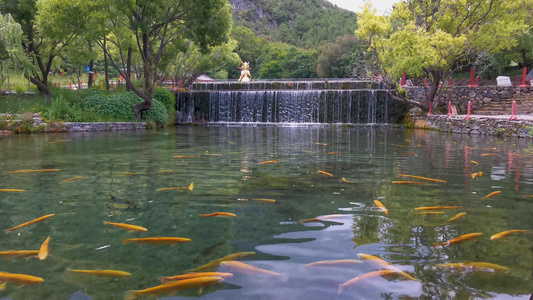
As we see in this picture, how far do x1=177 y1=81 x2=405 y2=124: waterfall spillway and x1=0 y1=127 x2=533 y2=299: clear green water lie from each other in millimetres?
16457

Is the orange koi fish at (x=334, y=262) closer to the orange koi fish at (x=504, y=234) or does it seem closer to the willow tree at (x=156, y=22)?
the orange koi fish at (x=504, y=234)

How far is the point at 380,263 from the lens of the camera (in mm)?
2322

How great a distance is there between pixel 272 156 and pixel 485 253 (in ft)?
16.6

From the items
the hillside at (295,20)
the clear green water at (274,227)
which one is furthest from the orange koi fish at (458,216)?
the hillside at (295,20)

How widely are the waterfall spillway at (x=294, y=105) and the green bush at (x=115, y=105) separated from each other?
17.6 ft

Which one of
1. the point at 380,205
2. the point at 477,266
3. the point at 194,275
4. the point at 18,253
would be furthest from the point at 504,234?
the point at 18,253

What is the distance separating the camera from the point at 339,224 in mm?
3086

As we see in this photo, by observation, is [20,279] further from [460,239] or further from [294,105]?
[294,105]

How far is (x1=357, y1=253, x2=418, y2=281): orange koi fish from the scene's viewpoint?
2170 millimetres

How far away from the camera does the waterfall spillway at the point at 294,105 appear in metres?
21.9

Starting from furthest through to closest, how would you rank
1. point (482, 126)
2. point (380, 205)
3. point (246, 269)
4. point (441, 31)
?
1. point (441, 31)
2. point (482, 126)
3. point (380, 205)
4. point (246, 269)

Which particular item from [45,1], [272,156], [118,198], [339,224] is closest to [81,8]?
[45,1]

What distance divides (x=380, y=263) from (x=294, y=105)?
823 inches

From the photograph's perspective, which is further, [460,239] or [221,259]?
[460,239]
